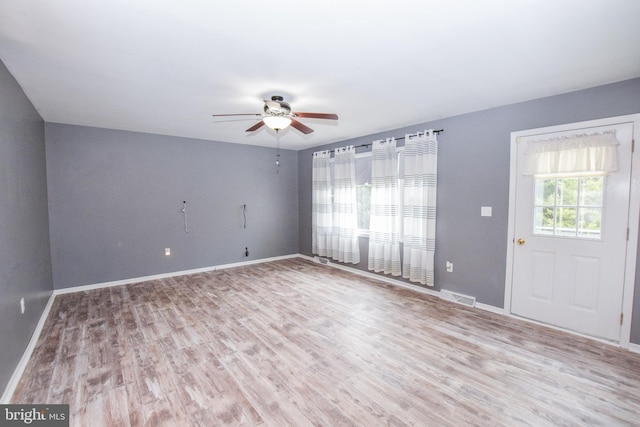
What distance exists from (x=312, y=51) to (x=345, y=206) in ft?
11.1

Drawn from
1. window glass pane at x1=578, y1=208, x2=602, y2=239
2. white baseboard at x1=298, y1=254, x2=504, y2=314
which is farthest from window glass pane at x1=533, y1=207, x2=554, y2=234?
white baseboard at x1=298, y1=254, x2=504, y2=314

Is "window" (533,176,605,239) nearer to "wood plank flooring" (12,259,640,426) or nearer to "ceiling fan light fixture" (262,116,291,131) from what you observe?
"wood plank flooring" (12,259,640,426)

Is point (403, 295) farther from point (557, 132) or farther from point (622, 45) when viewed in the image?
point (622, 45)

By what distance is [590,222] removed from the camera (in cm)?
285

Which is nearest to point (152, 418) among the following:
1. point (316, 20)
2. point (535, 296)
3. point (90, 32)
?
point (90, 32)

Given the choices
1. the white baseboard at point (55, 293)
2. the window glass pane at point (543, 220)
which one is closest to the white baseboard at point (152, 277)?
the white baseboard at point (55, 293)

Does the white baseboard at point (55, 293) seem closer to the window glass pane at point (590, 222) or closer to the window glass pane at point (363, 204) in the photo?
the window glass pane at point (363, 204)

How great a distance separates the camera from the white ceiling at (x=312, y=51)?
164cm

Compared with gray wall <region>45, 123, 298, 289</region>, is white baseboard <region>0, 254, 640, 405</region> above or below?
below

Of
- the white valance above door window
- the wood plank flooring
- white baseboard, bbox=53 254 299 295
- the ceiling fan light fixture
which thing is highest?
the ceiling fan light fixture

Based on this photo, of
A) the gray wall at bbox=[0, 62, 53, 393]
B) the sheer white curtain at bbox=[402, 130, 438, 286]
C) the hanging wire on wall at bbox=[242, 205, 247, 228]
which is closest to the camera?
the gray wall at bbox=[0, 62, 53, 393]

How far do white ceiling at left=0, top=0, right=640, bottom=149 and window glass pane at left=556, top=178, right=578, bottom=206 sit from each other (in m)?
0.93

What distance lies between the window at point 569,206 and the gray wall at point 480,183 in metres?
0.34

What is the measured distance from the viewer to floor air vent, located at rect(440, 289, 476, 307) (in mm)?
3666
